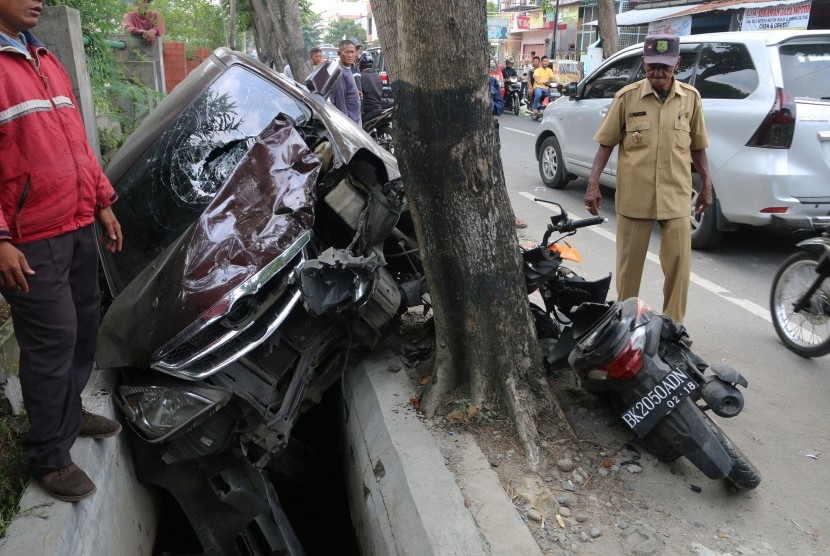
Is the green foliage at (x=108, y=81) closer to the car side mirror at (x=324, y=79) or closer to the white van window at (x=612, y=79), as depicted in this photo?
the car side mirror at (x=324, y=79)

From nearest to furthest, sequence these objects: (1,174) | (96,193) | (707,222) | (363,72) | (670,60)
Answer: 1. (1,174)
2. (96,193)
3. (670,60)
4. (707,222)
5. (363,72)

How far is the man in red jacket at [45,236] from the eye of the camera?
239cm

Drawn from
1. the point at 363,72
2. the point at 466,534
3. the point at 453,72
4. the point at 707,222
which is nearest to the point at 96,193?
the point at 453,72

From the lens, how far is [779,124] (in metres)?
5.74

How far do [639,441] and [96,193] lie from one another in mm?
2541

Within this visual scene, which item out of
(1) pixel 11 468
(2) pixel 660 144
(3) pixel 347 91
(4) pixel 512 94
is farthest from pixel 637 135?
(4) pixel 512 94

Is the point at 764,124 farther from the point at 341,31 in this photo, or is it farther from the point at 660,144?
the point at 341,31

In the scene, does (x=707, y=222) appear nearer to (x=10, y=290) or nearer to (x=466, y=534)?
(x=466, y=534)

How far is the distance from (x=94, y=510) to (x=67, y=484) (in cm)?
A: 19

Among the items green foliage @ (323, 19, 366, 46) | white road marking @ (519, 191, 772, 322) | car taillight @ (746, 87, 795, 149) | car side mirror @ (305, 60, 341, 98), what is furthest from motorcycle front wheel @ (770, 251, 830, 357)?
green foliage @ (323, 19, 366, 46)

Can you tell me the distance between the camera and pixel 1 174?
7.88 ft

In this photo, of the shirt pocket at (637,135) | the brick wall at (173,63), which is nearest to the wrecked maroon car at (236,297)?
the shirt pocket at (637,135)

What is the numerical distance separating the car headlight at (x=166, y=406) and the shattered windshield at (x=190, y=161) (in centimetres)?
81

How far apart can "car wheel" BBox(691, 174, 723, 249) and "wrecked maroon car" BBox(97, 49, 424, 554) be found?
3588 millimetres
